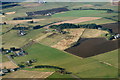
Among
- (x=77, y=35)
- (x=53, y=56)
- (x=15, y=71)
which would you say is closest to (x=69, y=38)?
(x=77, y=35)

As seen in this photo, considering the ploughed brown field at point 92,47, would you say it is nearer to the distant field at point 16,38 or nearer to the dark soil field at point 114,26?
the dark soil field at point 114,26

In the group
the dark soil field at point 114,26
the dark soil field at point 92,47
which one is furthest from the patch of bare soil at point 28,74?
the dark soil field at point 114,26

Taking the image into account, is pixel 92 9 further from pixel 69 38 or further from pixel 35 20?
pixel 69 38

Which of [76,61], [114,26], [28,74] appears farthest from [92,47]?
[114,26]

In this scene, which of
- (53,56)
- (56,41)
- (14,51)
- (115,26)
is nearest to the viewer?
(53,56)

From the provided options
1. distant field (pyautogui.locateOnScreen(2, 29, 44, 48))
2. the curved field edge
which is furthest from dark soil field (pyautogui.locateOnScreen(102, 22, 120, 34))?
distant field (pyautogui.locateOnScreen(2, 29, 44, 48))

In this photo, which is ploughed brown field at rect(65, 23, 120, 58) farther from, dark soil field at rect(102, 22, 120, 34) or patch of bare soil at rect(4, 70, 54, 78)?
patch of bare soil at rect(4, 70, 54, 78)

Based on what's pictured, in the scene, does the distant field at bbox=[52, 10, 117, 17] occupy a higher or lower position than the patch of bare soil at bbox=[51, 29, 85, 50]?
higher

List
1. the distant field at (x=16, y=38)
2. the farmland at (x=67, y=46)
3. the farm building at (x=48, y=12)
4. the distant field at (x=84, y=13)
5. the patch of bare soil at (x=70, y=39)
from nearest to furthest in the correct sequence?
the farmland at (x=67, y=46), the patch of bare soil at (x=70, y=39), the distant field at (x=16, y=38), the distant field at (x=84, y=13), the farm building at (x=48, y=12)
